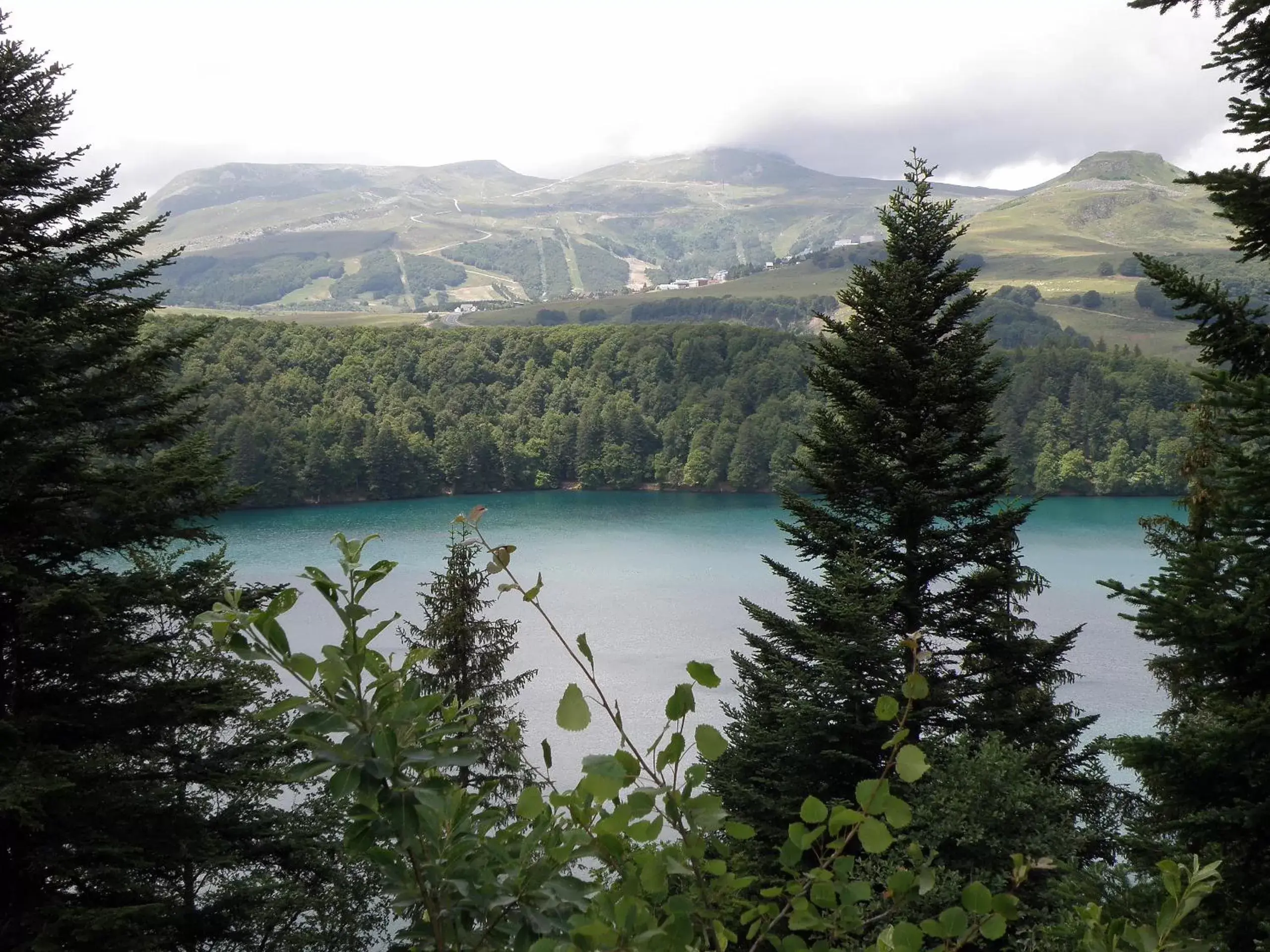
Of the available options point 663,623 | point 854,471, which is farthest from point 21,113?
point 663,623

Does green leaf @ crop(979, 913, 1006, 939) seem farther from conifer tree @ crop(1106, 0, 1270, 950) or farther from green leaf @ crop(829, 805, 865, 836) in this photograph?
conifer tree @ crop(1106, 0, 1270, 950)

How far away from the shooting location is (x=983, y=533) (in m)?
11.9

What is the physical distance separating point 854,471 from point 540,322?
148123 millimetres

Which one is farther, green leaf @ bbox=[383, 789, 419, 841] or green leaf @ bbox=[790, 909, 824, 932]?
green leaf @ bbox=[790, 909, 824, 932]

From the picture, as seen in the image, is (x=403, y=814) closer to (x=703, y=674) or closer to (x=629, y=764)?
(x=629, y=764)

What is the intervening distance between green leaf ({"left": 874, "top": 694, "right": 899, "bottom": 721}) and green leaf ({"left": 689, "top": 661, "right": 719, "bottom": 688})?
0.27 m

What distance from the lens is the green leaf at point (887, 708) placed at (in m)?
1.57

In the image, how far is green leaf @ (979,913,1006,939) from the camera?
58.1 inches

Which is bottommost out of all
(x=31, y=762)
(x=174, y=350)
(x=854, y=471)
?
(x=31, y=762)

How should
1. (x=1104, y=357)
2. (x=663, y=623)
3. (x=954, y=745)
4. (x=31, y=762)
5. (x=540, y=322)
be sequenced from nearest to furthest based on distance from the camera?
1. (x=31, y=762)
2. (x=954, y=745)
3. (x=663, y=623)
4. (x=1104, y=357)
5. (x=540, y=322)

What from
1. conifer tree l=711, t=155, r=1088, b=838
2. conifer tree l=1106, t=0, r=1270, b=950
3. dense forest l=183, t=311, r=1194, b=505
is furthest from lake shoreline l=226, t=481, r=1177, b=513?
conifer tree l=1106, t=0, r=1270, b=950

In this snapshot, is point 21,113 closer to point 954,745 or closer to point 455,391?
point 954,745

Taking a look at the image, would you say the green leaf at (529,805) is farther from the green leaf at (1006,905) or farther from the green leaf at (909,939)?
the green leaf at (1006,905)

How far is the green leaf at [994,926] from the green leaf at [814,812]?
0.28 meters
